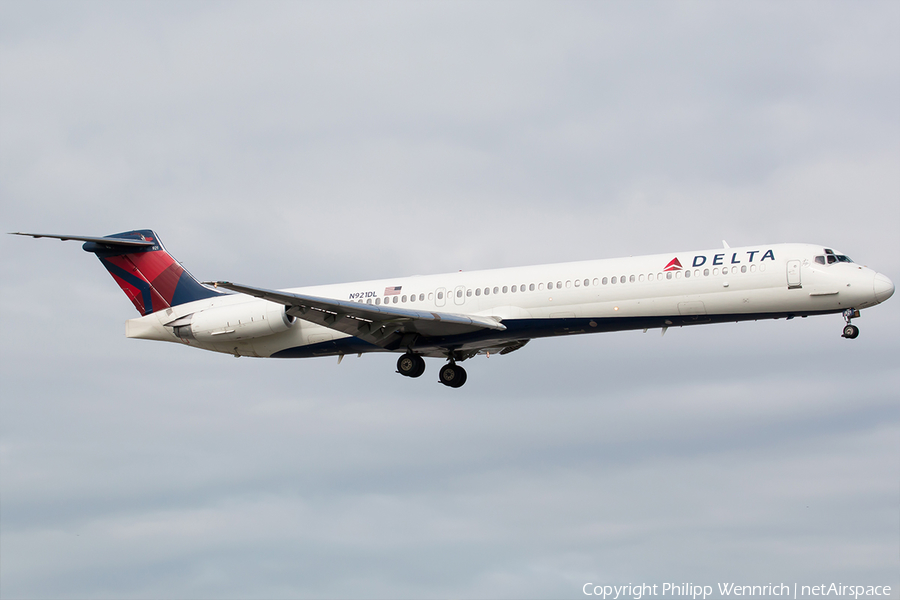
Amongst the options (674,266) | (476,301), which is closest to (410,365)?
(476,301)

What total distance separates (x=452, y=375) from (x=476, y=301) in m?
4.05

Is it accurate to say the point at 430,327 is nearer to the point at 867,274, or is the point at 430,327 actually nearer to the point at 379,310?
the point at 379,310

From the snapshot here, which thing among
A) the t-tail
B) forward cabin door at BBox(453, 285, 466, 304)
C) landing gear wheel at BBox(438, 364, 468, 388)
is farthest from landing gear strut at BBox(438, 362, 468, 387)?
the t-tail

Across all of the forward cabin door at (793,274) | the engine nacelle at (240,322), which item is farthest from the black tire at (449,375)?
the forward cabin door at (793,274)

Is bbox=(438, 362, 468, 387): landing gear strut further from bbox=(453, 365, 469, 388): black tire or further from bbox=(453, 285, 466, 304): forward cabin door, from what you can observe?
bbox=(453, 285, 466, 304): forward cabin door

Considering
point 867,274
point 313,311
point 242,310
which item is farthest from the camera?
point 242,310

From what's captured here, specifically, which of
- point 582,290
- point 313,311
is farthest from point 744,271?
point 313,311

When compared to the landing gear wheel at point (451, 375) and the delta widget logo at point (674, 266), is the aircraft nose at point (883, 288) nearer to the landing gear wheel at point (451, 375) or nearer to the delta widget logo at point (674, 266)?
the delta widget logo at point (674, 266)

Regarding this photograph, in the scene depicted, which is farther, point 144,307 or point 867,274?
point 144,307

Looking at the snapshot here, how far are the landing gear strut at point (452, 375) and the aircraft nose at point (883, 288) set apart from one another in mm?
14255

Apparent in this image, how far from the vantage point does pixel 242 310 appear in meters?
34.7

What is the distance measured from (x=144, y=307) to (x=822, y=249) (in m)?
23.7

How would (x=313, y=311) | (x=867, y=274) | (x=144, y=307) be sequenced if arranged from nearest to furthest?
(x=867, y=274)
(x=313, y=311)
(x=144, y=307)

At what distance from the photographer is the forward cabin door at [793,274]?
2923 centimetres
